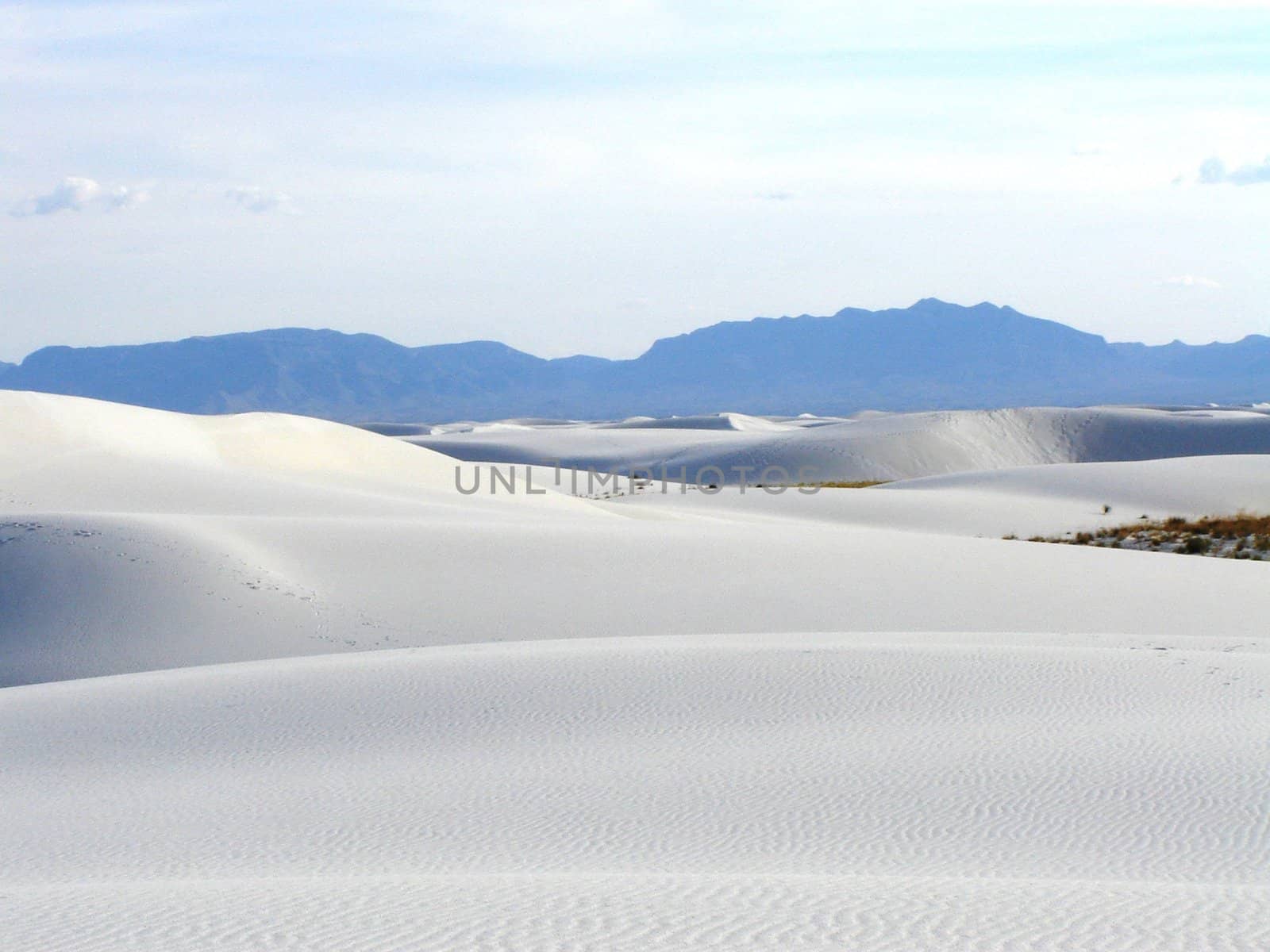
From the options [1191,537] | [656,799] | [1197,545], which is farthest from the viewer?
[1191,537]

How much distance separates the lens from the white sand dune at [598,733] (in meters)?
3.71

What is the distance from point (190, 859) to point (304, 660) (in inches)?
192

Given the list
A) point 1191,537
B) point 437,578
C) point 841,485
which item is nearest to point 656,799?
point 437,578

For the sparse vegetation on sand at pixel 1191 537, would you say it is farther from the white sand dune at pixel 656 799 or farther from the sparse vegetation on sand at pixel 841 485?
the white sand dune at pixel 656 799

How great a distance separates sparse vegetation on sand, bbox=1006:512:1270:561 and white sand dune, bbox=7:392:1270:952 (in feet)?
13.5

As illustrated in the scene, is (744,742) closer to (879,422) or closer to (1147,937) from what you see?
(1147,937)

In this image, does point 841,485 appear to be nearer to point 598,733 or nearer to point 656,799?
point 598,733

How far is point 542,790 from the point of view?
592 cm

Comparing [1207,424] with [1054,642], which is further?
[1207,424]

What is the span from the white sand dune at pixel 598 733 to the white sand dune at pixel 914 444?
112 feet

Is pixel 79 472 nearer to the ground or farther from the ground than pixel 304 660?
farther from the ground

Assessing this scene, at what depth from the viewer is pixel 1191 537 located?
2017cm

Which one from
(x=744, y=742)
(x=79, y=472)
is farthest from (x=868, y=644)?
(x=79, y=472)

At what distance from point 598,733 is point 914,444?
155ft
